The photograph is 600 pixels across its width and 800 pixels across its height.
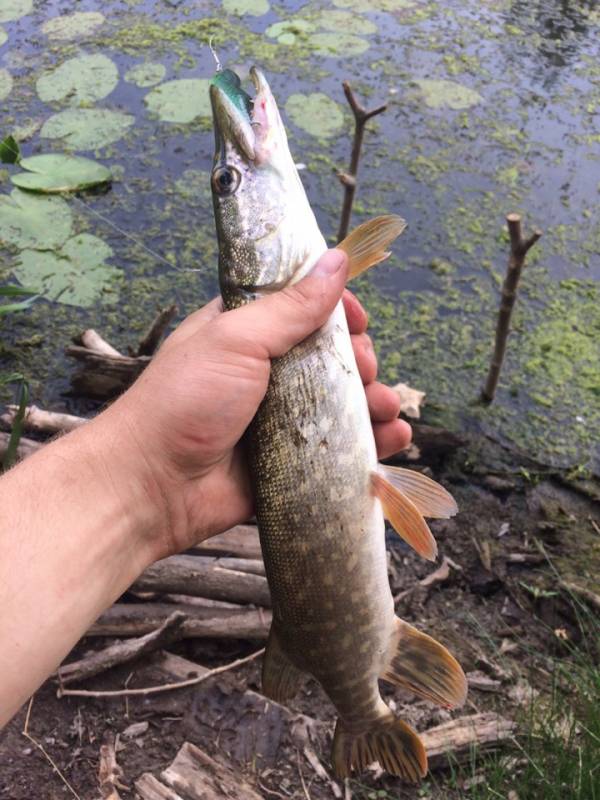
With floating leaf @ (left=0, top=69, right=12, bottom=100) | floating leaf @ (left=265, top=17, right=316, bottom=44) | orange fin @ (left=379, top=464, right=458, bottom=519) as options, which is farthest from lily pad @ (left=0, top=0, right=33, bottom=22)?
orange fin @ (left=379, top=464, right=458, bottom=519)

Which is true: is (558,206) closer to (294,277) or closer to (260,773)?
(294,277)

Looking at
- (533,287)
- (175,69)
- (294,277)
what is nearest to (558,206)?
(533,287)

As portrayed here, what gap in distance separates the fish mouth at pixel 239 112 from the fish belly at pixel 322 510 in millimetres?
468

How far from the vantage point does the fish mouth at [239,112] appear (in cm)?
177

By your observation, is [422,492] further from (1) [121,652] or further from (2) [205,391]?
(1) [121,652]

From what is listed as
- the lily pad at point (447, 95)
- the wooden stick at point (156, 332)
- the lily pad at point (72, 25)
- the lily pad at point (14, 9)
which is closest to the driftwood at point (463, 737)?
the wooden stick at point (156, 332)

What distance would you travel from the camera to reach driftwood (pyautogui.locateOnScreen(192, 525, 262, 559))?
9.37 ft

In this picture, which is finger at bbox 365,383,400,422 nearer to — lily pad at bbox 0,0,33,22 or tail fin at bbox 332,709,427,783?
tail fin at bbox 332,709,427,783

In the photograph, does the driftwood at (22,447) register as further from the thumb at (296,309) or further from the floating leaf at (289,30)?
the floating leaf at (289,30)

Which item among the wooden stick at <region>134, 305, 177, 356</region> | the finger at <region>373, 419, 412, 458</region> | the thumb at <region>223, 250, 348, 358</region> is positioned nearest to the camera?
the thumb at <region>223, 250, 348, 358</region>

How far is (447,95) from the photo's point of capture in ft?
18.6

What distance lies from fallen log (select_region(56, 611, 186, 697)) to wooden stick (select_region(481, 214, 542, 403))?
2033 mm

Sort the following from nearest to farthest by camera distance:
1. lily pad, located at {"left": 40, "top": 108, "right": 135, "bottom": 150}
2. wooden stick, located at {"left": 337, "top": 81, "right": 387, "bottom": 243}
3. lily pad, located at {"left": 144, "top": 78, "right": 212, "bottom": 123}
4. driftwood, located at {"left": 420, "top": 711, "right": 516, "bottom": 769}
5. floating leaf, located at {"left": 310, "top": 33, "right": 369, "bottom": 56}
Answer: driftwood, located at {"left": 420, "top": 711, "right": 516, "bottom": 769}, wooden stick, located at {"left": 337, "top": 81, "right": 387, "bottom": 243}, lily pad, located at {"left": 40, "top": 108, "right": 135, "bottom": 150}, lily pad, located at {"left": 144, "top": 78, "right": 212, "bottom": 123}, floating leaf, located at {"left": 310, "top": 33, "right": 369, "bottom": 56}

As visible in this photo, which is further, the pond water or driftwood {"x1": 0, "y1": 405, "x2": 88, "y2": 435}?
the pond water
